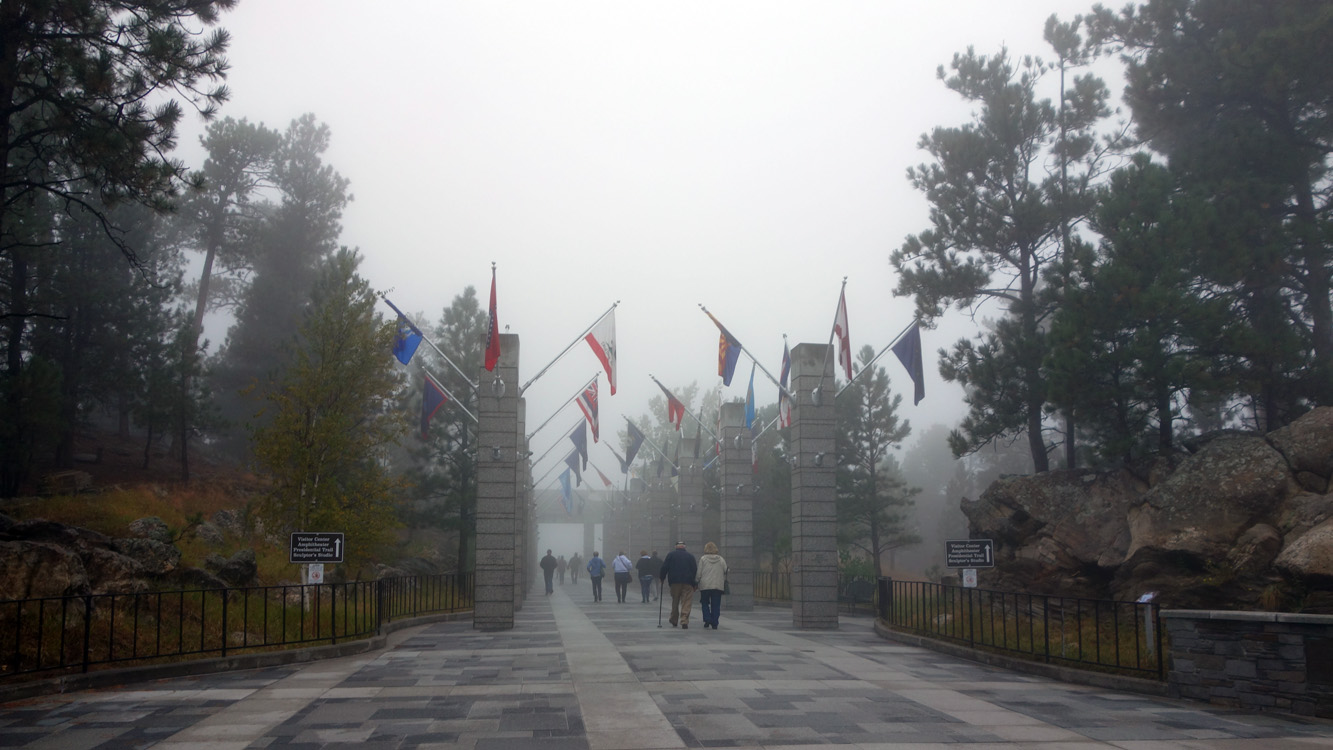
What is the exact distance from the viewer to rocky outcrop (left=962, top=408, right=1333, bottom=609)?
1576cm

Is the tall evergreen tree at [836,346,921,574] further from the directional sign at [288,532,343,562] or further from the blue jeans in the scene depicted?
the directional sign at [288,532,343,562]

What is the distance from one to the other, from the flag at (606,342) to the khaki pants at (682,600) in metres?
5.55

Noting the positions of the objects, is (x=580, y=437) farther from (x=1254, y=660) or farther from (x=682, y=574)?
(x=1254, y=660)

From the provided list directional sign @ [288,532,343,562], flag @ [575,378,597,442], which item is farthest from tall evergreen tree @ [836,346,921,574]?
directional sign @ [288,532,343,562]

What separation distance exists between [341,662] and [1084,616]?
14391mm

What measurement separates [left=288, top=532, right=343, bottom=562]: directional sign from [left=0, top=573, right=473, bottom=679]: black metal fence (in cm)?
66

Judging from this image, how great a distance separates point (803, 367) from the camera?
22.3 m

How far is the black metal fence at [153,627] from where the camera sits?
12.0 m

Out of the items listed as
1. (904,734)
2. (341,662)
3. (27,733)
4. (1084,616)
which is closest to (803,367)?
(1084,616)

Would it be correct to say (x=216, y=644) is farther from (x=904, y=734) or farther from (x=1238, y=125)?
(x=1238, y=125)

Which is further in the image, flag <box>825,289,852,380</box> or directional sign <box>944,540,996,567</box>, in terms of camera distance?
flag <box>825,289,852,380</box>

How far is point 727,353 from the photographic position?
2425 centimetres

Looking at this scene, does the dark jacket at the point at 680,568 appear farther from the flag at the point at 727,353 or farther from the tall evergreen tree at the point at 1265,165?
the tall evergreen tree at the point at 1265,165

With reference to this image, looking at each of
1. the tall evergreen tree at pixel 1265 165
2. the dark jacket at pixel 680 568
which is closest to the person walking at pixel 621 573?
the dark jacket at pixel 680 568
